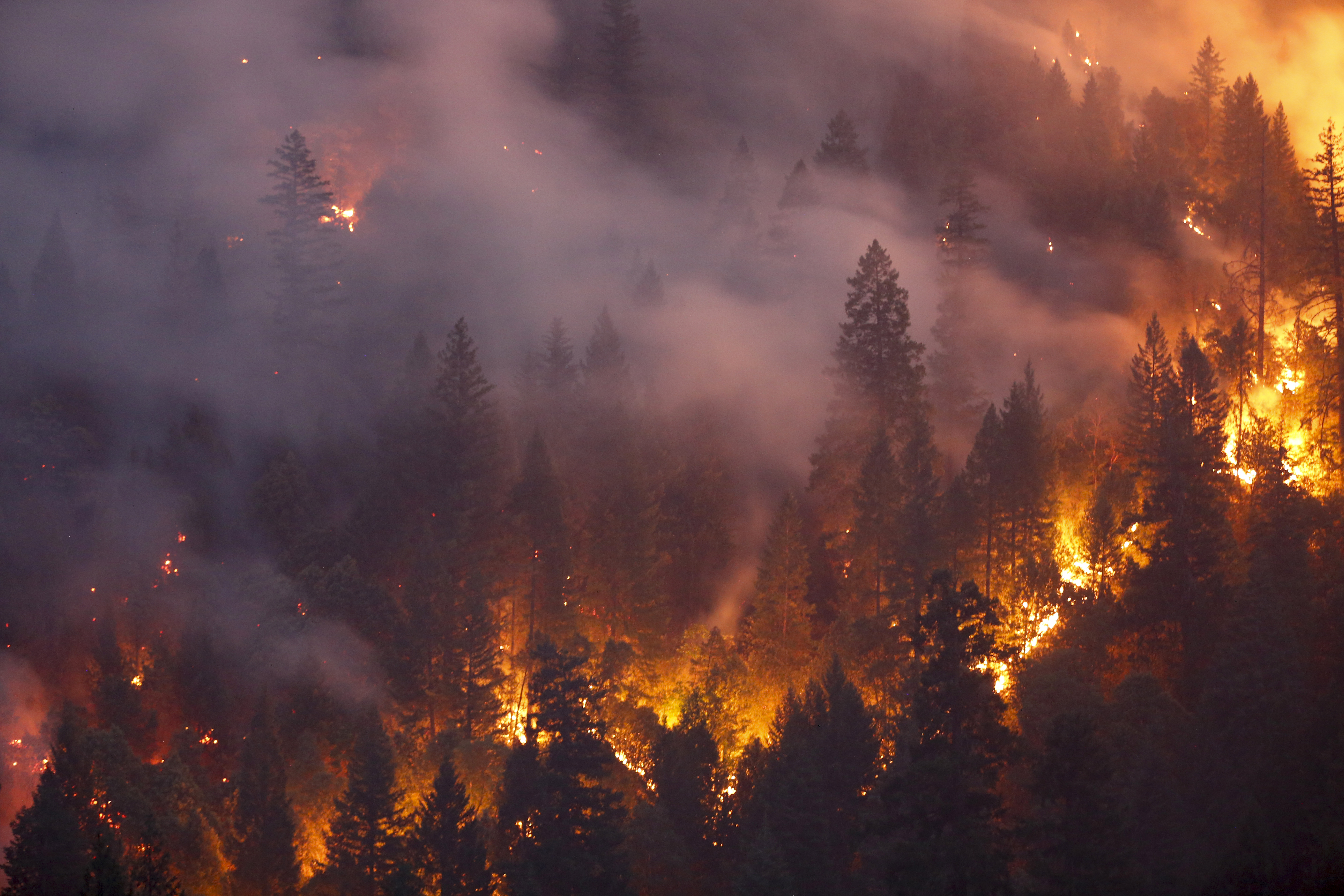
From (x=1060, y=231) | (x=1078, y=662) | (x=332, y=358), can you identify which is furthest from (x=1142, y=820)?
(x=332, y=358)

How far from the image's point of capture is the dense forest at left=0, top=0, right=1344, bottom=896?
117 feet

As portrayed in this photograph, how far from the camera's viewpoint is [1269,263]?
199 feet

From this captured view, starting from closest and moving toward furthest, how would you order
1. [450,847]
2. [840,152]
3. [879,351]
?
[450,847] → [879,351] → [840,152]

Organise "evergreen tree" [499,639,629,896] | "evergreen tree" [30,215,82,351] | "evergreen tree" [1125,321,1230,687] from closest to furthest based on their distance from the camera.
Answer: "evergreen tree" [499,639,629,896], "evergreen tree" [1125,321,1230,687], "evergreen tree" [30,215,82,351]

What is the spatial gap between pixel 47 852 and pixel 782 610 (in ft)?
110

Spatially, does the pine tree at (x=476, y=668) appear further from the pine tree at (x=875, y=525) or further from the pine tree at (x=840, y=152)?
the pine tree at (x=840, y=152)

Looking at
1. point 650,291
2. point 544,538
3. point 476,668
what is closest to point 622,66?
point 650,291

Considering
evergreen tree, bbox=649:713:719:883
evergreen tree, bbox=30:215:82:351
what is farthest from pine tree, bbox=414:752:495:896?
→ evergreen tree, bbox=30:215:82:351

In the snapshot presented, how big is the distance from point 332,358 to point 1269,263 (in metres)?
63.7

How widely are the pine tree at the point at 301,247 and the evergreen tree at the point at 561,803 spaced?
4736cm

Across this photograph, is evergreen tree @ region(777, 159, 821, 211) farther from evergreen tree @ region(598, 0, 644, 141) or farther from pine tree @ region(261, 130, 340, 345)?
pine tree @ region(261, 130, 340, 345)

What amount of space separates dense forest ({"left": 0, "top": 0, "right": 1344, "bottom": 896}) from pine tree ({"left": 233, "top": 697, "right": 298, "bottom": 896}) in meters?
0.19

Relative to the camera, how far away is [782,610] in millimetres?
52250

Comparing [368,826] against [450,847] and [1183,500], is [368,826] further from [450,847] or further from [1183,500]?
[1183,500]
